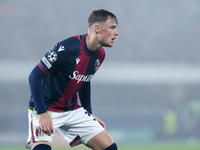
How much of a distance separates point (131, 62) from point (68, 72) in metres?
13.9

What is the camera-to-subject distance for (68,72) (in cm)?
384

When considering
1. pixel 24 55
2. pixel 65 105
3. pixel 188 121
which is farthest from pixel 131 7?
pixel 65 105

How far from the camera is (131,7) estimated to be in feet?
63.4

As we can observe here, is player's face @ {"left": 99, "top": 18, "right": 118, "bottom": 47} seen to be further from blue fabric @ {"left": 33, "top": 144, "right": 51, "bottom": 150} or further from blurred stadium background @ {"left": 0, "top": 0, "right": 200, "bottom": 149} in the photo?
blurred stadium background @ {"left": 0, "top": 0, "right": 200, "bottom": 149}

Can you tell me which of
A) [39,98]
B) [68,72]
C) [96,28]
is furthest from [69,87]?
[96,28]

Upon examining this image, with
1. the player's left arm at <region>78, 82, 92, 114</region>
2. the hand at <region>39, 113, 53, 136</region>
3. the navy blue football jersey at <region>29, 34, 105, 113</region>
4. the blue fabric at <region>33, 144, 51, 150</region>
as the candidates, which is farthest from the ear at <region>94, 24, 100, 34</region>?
the blue fabric at <region>33, 144, 51, 150</region>

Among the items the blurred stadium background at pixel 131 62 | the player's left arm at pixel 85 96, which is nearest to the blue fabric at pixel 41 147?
the player's left arm at pixel 85 96

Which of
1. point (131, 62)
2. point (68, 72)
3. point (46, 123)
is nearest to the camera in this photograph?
point (46, 123)

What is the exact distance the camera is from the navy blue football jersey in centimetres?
374

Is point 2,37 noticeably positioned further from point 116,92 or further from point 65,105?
point 65,105

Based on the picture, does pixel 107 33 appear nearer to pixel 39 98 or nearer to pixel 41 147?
pixel 39 98

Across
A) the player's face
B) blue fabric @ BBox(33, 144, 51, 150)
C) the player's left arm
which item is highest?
the player's face

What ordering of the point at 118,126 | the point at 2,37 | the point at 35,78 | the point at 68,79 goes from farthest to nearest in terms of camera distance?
the point at 2,37, the point at 118,126, the point at 68,79, the point at 35,78

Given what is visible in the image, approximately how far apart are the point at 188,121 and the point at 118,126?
2.42 metres
